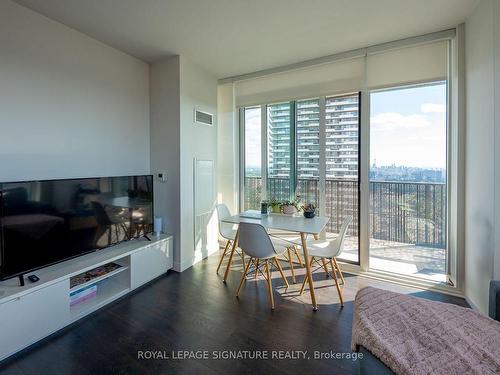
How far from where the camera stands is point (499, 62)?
74.0 inches


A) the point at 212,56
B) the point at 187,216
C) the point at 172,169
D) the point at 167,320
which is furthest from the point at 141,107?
the point at 167,320

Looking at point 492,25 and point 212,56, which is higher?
point 212,56

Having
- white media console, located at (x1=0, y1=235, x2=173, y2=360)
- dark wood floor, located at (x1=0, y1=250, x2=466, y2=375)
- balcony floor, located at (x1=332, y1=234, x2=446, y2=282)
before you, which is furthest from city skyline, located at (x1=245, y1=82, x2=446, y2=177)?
white media console, located at (x1=0, y1=235, x2=173, y2=360)

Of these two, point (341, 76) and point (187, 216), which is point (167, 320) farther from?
point (341, 76)

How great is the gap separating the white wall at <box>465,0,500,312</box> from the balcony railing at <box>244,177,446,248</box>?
1.21ft

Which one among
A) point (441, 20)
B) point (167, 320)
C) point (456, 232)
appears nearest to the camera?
point (167, 320)

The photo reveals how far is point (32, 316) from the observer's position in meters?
1.78

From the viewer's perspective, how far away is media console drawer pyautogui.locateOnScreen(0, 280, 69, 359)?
5.42 ft

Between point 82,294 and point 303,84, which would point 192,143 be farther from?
point 82,294

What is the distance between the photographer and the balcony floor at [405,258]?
9.29 ft

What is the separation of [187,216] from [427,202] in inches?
115

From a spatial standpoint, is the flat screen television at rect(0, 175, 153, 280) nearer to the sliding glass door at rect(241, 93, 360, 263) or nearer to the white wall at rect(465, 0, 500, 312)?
the sliding glass door at rect(241, 93, 360, 263)

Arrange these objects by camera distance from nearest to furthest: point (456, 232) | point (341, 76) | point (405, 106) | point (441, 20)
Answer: point (441, 20) < point (456, 232) < point (405, 106) < point (341, 76)

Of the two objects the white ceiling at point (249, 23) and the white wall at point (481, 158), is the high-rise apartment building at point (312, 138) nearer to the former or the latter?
the white ceiling at point (249, 23)
